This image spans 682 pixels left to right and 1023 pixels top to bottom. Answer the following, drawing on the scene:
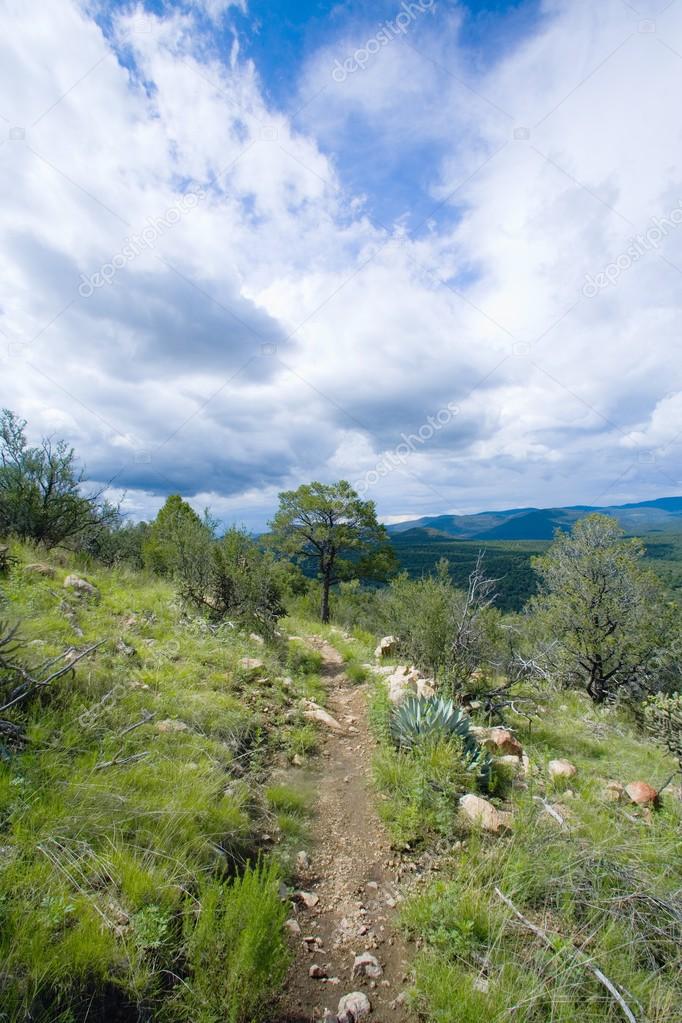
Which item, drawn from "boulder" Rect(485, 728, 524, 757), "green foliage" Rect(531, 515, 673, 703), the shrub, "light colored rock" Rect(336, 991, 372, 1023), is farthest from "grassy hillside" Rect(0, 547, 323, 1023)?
"green foliage" Rect(531, 515, 673, 703)

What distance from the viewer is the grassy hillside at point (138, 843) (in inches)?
89.2

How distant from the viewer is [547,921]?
3.10 m

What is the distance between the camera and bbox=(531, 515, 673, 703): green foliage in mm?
12305

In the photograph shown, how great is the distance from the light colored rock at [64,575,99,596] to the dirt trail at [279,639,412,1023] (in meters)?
5.36

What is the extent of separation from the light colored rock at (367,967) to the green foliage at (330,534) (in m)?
19.4

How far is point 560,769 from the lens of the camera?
561cm

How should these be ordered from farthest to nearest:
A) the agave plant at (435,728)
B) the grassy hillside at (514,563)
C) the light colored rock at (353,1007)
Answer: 1. the grassy hillside at (514,563)
2. the agave plant at (435,728)
3. the light colored rock at (353,1007)

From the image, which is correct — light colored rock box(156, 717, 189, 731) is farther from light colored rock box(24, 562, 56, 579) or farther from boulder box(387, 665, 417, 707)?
light colored rock box(24, 562, 56, 579)

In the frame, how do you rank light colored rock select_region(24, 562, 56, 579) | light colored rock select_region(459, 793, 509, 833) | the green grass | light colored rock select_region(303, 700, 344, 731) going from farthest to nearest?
light colored rock select_region(24, 562, 56, 579), light colored rock select_region(303, 700, 344, 731), light colored rock select_region(459, 793, 509, 833), the green grass

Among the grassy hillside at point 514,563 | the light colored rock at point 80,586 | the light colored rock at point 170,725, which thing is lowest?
the grassy hillside at point 514,563

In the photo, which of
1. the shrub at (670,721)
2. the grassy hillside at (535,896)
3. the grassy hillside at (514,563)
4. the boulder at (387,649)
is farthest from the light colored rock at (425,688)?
the grassy hillside at (514,563)

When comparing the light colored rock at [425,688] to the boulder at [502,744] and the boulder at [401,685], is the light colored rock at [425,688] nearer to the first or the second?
the boulder at [401,685]

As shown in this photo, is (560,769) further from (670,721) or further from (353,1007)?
(353,1007)

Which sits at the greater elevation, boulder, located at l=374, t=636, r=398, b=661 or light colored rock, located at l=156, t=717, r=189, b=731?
light colored rock, located at l=156, t=717, r=189, b=731
